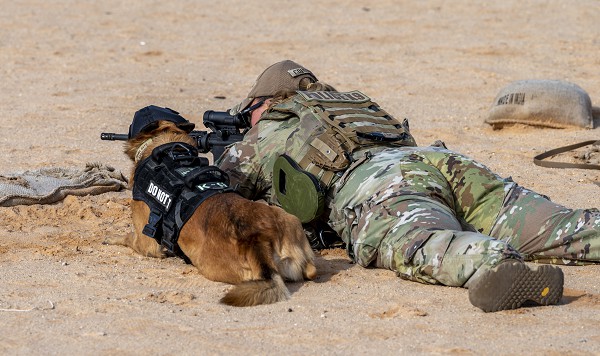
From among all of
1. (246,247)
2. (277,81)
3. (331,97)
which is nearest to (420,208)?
(246,247)

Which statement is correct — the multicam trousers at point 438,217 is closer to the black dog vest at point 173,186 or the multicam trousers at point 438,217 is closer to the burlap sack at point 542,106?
the black dog vest at point 173,186

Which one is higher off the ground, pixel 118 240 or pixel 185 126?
pixel 185 126

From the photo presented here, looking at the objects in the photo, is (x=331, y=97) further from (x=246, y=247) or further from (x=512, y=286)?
(x=512, y=286)

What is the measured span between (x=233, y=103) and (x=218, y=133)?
12.2 feet

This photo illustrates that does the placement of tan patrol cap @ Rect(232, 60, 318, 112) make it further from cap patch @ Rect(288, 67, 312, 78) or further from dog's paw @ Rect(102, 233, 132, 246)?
dog's paw @ Rect(102, 233, 132, 246)

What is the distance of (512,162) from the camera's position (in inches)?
316

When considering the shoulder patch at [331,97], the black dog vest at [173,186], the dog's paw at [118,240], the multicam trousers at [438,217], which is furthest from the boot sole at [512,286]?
the dog's paw at [118,240]

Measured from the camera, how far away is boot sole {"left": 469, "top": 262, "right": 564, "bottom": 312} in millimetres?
4512

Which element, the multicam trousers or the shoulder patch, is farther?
the shoulder patch

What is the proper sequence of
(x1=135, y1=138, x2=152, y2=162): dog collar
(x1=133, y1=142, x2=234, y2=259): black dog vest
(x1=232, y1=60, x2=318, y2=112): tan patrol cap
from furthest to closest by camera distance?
(x1=232, y1=60, x2=318, y2=112): tan patrol cap → (x1=135, y1=138, x2=152, y2=162): dog collar → (x1=133, y1=142, x2=234, y2=259): black dog vest

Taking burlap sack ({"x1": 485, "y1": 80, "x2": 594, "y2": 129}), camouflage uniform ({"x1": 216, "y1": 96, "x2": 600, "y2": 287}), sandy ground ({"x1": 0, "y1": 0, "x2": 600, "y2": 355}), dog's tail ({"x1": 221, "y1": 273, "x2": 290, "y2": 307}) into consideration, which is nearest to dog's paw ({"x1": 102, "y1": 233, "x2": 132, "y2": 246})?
sandy ground ({"x1": 0, "y1": 0, "x2": 600, "y2": 355})

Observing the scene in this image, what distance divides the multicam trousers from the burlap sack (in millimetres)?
3302

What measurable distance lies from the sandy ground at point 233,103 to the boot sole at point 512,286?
0.06m

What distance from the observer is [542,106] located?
29.0 ft
